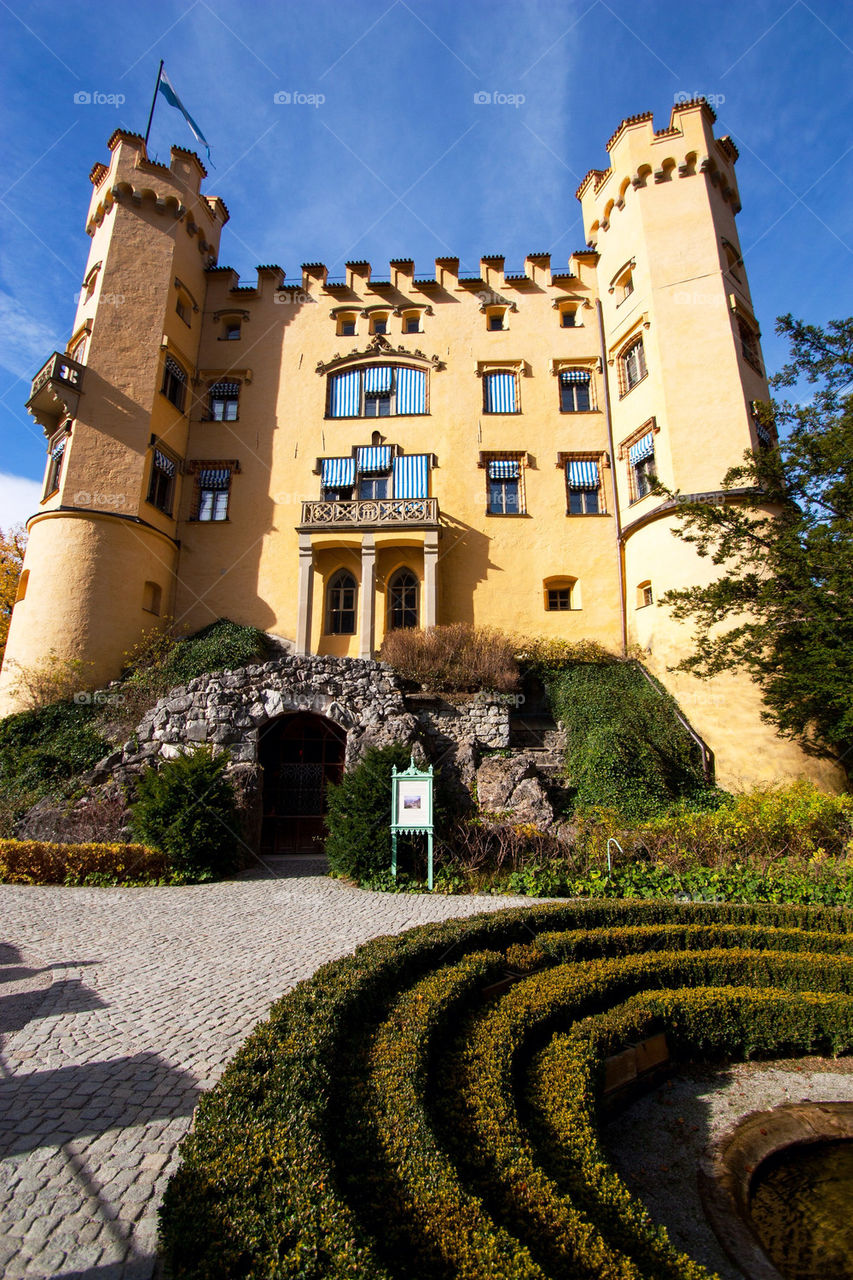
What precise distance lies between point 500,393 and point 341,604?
9.64m

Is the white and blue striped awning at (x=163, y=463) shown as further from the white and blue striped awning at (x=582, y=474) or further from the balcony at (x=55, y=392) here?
the white and blue striped awning at (x=582, y=474)

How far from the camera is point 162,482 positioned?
838 inches

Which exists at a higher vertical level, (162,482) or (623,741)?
(162,482)

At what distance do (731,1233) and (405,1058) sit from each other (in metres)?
2.15

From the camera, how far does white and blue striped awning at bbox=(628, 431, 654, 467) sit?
63.1 ft

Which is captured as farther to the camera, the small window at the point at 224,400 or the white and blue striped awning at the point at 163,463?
the small window at the point at 224,400

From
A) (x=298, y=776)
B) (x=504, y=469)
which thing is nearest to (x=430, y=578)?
(x=504, y=469)

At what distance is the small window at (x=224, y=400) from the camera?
23188mm

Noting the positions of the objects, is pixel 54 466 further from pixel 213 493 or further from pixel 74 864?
pixel 74 864

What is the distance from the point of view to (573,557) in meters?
21.0

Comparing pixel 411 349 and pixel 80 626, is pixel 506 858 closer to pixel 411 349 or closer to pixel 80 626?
pixel 80 626

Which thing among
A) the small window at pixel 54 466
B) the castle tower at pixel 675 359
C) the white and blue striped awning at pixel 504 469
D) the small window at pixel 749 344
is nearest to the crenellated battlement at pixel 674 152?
the castle tower at pixel 675 359

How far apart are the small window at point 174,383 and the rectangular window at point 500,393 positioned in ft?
35.5

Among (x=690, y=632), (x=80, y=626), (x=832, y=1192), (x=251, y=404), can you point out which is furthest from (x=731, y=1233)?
(x=251, y=404)
